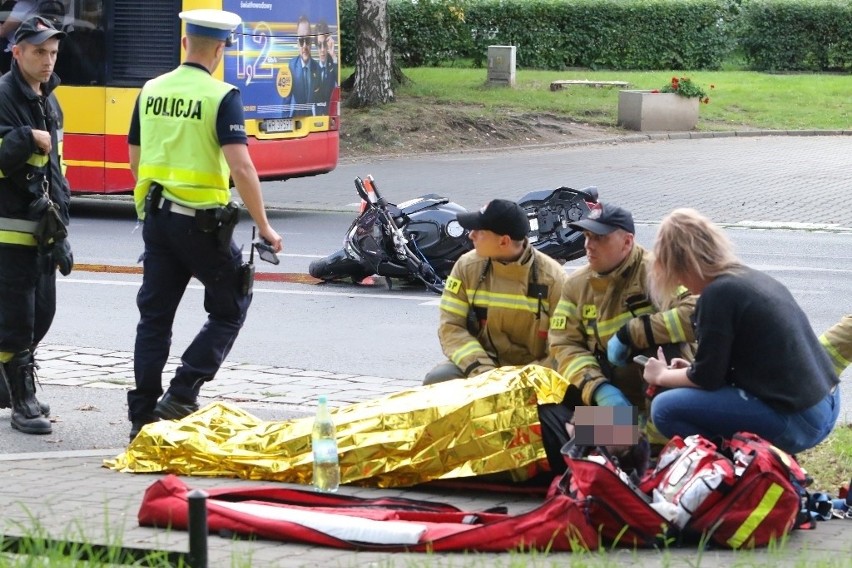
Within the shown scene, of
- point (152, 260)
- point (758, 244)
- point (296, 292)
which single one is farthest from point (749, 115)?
point (152, 260)

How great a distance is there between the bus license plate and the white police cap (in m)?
9.55

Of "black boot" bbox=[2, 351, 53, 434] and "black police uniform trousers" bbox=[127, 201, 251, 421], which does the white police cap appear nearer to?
"black police uniform trousers" bbox=[127, 201, 251, 421]

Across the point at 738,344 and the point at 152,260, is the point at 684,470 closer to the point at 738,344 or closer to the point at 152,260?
the point at 738,344

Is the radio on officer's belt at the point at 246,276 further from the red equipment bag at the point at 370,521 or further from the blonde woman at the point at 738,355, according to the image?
the blonde woman at the point at 738,355

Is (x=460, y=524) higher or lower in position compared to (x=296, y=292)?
higher

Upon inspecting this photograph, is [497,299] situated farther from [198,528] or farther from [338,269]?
[338,269]

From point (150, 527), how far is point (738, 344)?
226 centimetres

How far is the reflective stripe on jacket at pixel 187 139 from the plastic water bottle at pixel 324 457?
126 cm

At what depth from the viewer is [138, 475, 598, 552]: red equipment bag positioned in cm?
479

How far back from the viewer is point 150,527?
16.7 ft

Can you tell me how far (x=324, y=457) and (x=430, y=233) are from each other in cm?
560

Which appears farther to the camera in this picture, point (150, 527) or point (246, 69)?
point (246, 69)

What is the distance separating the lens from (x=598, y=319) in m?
6.09

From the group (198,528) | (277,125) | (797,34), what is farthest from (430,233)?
(797,34)
